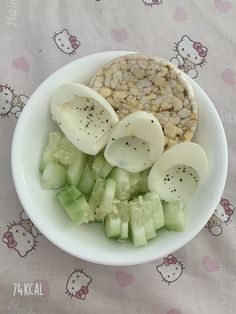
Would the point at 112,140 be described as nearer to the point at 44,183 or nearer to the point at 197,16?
the point at 44,183

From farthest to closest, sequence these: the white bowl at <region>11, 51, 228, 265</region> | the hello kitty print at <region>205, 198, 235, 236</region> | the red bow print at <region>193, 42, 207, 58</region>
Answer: the red bow print at <region>193, 42, 207, 58</region> < the hello kitty print at <region>205, 198, 235, 236</region> < the white bowl at <region>11, 51, 228, 265</region>

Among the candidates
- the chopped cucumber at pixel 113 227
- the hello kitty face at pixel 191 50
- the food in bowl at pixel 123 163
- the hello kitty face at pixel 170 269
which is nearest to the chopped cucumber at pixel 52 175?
the food in bowl at pixel 123 163

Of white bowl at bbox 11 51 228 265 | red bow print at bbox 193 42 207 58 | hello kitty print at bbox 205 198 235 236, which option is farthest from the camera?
Result: red bow print at bbox 193 42 207 58

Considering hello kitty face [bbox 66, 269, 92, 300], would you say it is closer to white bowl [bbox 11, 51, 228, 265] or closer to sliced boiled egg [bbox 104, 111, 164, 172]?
white bowl [bbox 11, 51, 228, 265]

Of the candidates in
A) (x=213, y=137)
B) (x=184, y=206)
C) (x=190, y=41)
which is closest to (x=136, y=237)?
(x=184, y=206)

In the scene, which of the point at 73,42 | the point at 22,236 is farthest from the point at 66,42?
the point at 22,236

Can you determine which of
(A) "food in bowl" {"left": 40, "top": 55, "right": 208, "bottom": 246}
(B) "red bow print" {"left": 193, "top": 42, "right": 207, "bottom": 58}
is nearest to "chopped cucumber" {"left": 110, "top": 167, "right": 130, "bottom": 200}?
(A) "food in bowl" {"left": 40, "top": 55, "right": 208, "bottom": 246}

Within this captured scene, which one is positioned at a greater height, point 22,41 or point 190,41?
point 190,41

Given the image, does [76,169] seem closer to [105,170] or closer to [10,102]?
[105,170]
